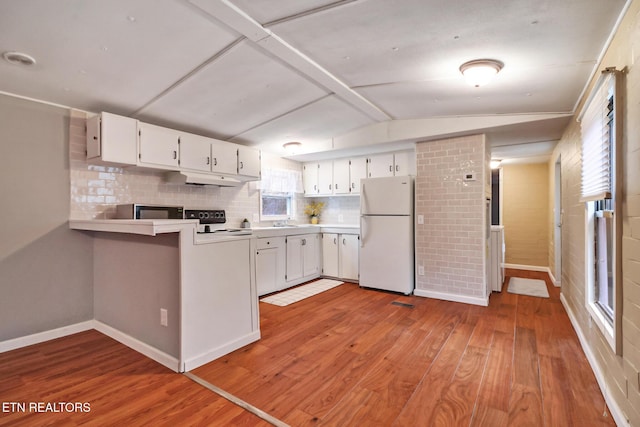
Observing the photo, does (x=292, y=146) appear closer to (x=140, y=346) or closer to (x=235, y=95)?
(x=235, y=95)

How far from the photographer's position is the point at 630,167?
5.22 ft

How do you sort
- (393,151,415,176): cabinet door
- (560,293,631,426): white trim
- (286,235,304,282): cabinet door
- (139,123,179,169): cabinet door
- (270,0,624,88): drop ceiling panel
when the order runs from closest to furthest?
(560,293,631,426): white trim < (270,0,624,88): drop ceiling panel < (139,123,179,169): cabinet door < (286,235,304,282): cabinet door < (393,151,415,176): cabinet door

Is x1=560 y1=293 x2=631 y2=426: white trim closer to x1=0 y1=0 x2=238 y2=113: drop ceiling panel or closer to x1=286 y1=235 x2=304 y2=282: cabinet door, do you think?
x1=0 y1=0 x2=238 y2=113: drop ceiling panel

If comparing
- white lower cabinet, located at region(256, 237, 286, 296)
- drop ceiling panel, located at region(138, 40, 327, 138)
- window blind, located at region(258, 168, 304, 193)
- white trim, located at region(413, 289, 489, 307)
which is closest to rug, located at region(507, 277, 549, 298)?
white trim, located at region(413, 289, 489, 307)

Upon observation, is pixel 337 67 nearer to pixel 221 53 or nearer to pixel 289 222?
pixel 221 53

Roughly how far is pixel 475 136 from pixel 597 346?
2587 mm

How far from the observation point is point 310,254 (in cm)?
521

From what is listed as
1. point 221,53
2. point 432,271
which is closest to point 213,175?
point 221,53

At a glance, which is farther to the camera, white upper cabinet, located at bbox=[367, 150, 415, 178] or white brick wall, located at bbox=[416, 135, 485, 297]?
white upper cabinet, located at bbox=[367, 150, 415, 178]

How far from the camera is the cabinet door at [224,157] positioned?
159 inches

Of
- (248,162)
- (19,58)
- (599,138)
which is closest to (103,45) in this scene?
(19,58)

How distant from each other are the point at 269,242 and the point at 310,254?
3.15 ft

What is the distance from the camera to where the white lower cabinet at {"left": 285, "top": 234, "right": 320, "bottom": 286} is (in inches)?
189

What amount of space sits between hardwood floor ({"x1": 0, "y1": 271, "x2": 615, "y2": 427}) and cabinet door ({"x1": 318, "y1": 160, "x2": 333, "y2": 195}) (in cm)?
277
